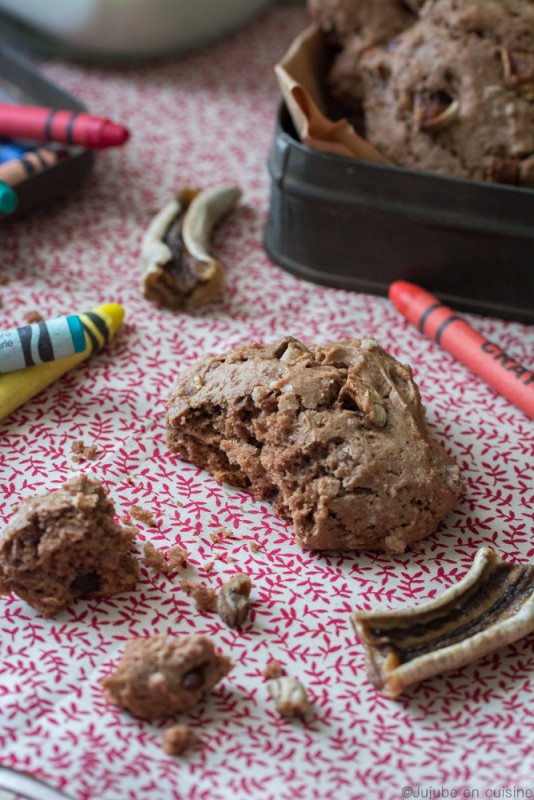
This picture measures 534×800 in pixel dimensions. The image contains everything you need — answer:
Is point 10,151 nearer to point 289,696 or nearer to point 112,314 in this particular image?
point 112,314

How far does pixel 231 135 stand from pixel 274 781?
148 cm

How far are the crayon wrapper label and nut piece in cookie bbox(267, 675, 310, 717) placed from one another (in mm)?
572

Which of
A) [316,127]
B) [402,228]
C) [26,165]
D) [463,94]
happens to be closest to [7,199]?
[26,165]

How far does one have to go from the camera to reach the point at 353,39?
5.24 feet

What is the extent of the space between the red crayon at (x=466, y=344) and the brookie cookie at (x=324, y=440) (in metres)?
0.20

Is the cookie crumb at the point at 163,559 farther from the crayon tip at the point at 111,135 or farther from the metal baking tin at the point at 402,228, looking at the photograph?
the crayon tip at the point at 111,135

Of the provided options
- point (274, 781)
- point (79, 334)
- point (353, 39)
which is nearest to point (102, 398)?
point (79, 334)

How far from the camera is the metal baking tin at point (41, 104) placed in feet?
5.41

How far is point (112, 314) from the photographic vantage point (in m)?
1.40

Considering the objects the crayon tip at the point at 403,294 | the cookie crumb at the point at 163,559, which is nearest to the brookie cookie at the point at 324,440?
the cookie crumb at the point at 163,559

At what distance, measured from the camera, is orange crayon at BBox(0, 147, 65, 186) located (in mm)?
1599

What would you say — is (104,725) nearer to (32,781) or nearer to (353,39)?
(32,781)

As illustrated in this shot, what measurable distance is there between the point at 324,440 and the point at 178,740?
0.39 meters

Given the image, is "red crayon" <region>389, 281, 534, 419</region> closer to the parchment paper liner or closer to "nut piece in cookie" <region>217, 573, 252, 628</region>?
the parchment paper liner
